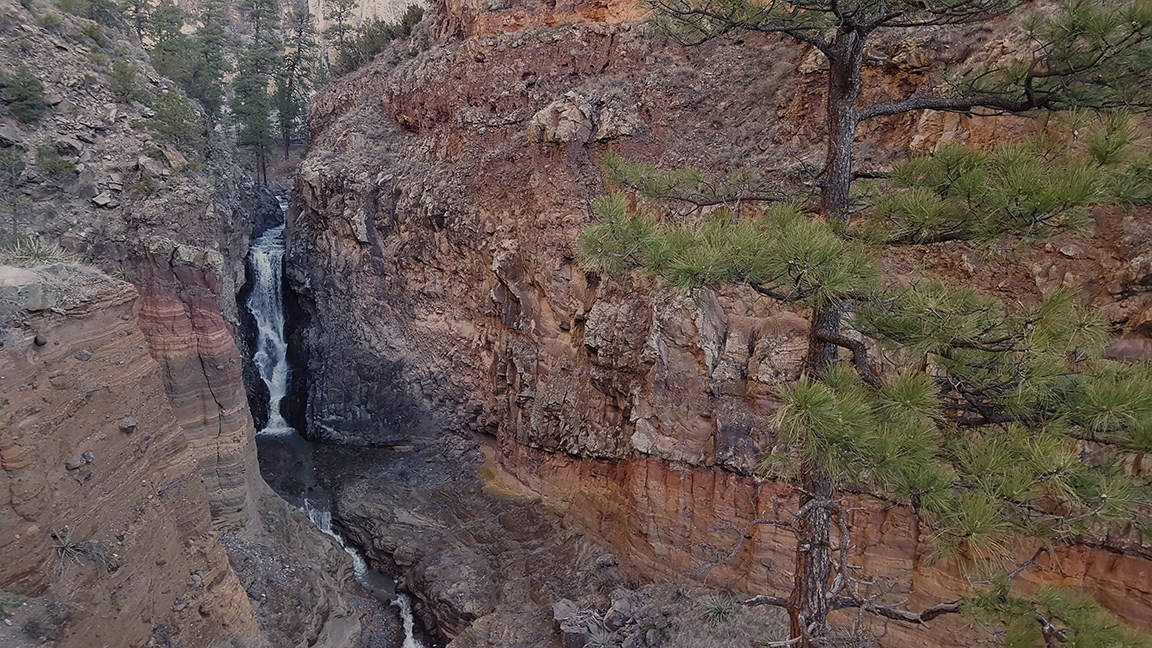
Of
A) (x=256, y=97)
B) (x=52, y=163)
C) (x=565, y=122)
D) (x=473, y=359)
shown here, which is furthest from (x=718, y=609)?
(x=256, y=97)

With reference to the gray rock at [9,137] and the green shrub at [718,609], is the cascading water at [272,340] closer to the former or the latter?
the gray rock at [9,137]

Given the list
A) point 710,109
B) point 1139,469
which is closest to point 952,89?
point 1139,469

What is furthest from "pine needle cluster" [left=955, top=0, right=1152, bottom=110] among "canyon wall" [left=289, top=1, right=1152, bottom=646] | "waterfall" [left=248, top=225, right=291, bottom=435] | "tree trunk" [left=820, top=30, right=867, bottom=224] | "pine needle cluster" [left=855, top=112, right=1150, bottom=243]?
"waterfall" [left=248, top=225, right=291, bottom=435]

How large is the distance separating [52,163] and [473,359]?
9612 mm

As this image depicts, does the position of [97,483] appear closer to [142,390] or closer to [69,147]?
[142,390]

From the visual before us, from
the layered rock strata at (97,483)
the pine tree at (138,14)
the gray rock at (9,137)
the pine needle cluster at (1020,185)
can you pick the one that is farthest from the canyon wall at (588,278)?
the pine tree at (138,14)

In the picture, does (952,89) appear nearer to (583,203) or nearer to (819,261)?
(819,261)

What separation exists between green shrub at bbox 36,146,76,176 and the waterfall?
681 centimetres

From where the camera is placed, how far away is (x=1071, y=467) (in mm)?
3045

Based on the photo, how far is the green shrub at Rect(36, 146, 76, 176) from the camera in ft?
36.9

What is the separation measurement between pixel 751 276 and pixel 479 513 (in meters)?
11.6

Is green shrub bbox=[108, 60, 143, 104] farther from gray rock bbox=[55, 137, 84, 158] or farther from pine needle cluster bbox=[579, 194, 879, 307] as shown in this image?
pine needle cluster bbox=[579, 194, 879, 307]

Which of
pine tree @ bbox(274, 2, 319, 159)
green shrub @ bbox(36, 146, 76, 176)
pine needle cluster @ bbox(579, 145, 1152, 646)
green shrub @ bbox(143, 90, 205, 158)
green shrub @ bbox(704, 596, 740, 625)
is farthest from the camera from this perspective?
pine tree @ bbox(274, 2, 319, 159)

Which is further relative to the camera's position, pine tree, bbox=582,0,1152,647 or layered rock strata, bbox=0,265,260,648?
layered rock strata, bbox=0,265,260,648
